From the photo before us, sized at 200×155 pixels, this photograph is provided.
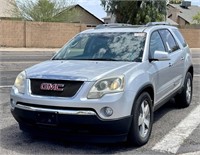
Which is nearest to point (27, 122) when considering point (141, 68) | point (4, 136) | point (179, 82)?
point (4, 136)

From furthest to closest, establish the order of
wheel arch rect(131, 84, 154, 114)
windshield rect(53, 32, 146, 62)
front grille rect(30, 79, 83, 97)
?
windshield rect(53, 32, 146, 62)
wheel arch rect(131, 84, 154, 114)
front grille rect(30, 79, 83, 97)

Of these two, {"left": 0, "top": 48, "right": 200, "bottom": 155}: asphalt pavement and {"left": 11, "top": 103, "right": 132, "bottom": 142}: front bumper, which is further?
{"left": 0, "top": 48, "right": 200, "bottom": 155}: asphalt pavement

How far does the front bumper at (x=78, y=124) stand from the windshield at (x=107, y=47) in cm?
128

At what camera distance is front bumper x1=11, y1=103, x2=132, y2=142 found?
445cm

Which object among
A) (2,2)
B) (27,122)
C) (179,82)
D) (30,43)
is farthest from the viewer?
(2,2)

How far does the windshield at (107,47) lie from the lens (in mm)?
5547

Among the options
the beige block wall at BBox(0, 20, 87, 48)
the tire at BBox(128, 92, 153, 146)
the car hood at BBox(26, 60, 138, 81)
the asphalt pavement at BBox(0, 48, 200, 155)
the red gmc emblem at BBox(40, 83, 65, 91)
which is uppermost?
the car hood at BBox(26, 60, 138, 81)

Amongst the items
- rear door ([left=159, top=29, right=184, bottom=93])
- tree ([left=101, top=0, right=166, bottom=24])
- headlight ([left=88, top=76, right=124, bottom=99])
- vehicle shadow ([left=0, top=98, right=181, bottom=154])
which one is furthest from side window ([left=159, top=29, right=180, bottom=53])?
tree ([left=101, top=0, right=166, bottom=24])

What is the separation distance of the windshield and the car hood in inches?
11.8

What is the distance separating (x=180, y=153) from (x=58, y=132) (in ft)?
5.34

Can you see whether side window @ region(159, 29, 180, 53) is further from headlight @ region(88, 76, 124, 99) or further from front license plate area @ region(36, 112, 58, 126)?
front license plate area @ region(36, 112, 58, 126)

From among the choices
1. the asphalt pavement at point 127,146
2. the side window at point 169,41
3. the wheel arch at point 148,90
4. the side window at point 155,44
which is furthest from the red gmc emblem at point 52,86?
the side window at point 169,41

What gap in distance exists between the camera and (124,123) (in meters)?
4.55

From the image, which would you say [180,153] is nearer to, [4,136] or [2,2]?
[4,136]
